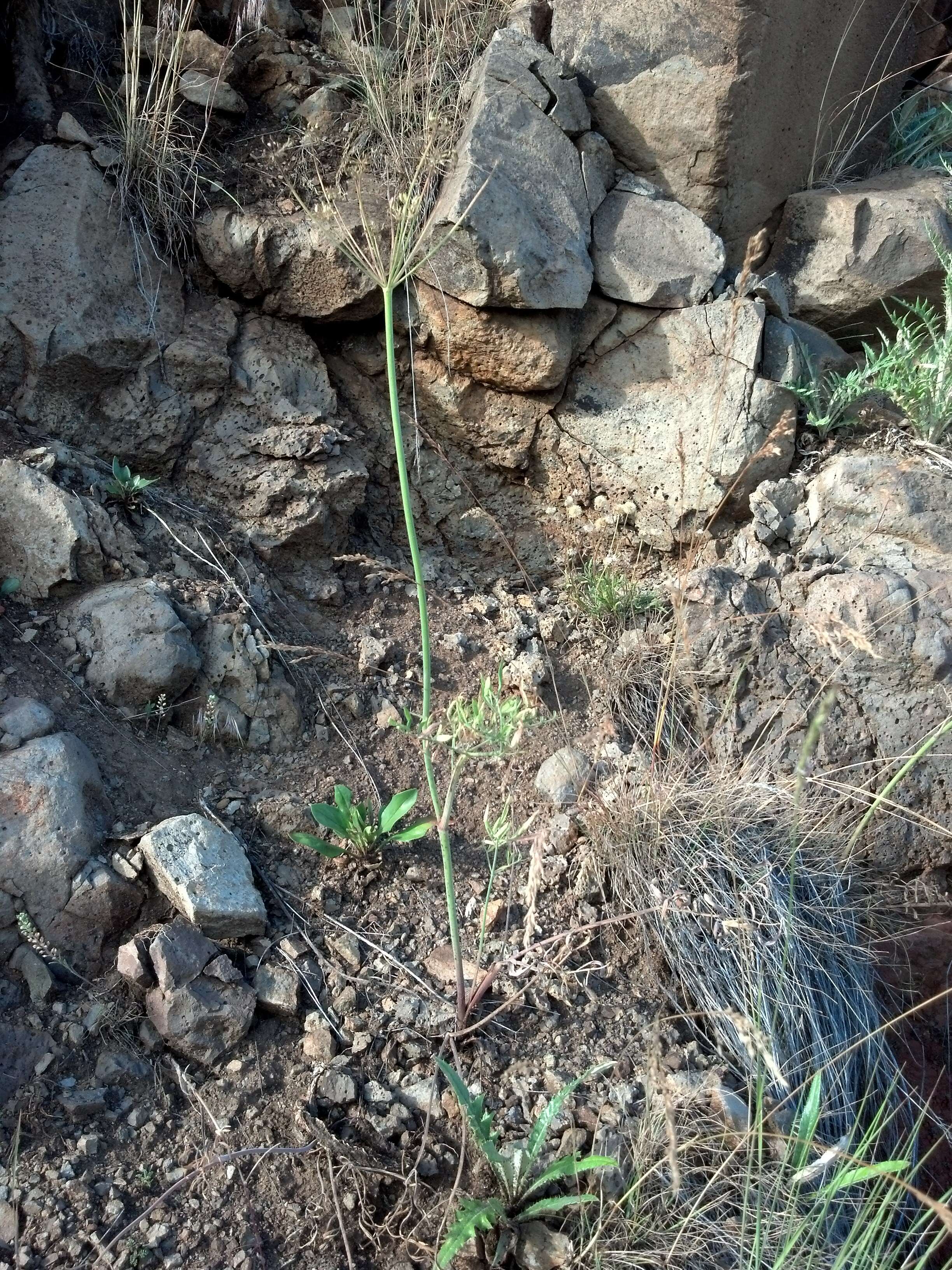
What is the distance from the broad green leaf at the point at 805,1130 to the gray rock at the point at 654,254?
2556mm


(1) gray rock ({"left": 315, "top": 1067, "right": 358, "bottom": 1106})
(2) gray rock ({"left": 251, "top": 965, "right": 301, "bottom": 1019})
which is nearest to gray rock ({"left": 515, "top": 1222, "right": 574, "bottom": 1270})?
(1) gray rock ({"left": 315, "top": 1067, "right": 358, "bottom": 1106})

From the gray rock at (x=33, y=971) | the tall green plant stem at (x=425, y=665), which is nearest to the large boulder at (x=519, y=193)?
the tall green plant stem at (x=425, y=665)

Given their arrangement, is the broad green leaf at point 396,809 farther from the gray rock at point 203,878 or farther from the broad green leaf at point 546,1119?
the broad green leaf at point 546,1119

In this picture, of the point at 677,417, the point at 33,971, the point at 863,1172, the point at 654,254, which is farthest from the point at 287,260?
the point at 863,1172

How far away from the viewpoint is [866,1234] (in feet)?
5.72

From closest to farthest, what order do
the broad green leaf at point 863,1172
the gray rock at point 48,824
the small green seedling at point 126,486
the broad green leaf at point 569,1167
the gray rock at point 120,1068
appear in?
the broad green leaf at point 863,1172 < the broad green leaf at point 569,1167 < the gray rock at point 120,1068 < the gray rock at point 48,824 < the small green seedling at point 126,486

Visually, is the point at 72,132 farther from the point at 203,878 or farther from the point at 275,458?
the point at 203,878

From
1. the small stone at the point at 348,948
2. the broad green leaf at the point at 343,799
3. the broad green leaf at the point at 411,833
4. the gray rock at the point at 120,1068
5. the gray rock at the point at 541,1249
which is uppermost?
the broad green leaf at the point at 343,799

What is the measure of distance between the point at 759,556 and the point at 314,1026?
6.62 ft

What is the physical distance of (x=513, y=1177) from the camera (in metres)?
2.02

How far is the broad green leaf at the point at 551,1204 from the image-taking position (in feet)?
6.37

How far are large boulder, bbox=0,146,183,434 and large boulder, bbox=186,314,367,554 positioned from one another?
30 cm

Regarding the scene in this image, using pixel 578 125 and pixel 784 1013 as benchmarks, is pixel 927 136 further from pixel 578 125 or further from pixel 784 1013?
pixel 784 1013

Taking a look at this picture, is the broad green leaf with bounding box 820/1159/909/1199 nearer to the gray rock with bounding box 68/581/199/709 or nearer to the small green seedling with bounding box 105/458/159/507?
the gray rock with bounding box 68/581/199/709
